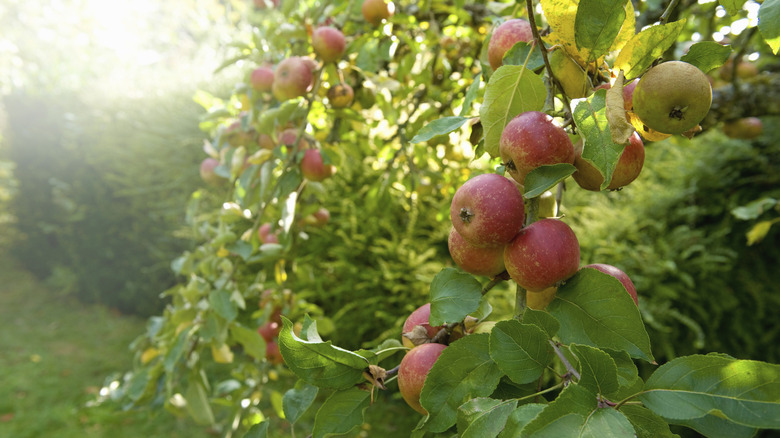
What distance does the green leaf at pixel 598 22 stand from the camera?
47 cm

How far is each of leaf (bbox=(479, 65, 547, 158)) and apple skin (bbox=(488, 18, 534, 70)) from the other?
13 centimetres

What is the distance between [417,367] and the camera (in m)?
0.52

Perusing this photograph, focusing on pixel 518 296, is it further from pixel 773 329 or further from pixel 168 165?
pixel 168 165

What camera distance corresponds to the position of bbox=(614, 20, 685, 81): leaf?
1.54ft

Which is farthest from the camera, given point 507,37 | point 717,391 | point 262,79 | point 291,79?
point 262,79

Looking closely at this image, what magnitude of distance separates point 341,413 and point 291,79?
2.75 ft

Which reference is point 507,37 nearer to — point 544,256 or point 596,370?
point 544,256

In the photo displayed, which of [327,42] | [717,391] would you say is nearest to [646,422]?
[717,391]

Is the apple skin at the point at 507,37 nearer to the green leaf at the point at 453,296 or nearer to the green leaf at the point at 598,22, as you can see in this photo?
the green leaf at the point at 598,22

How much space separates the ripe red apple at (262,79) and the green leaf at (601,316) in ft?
3.28

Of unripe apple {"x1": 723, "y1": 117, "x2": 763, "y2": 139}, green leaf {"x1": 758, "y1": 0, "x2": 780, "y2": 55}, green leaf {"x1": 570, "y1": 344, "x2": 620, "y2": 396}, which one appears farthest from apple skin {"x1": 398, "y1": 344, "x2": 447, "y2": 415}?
unripe apple {"x1": 723, "y1": 117, "x2": 763, "y2": 139}

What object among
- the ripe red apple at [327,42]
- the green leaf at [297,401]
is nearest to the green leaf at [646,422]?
the green leaf at [297,401]

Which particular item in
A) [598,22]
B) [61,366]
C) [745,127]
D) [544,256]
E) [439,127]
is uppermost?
[598,22]

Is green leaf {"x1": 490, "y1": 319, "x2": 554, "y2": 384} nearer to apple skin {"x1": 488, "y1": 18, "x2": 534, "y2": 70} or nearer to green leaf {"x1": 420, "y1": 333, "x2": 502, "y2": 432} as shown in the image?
green leaf {"x1": 420, "y1": 333, "x2": 502, "y2": 432}
